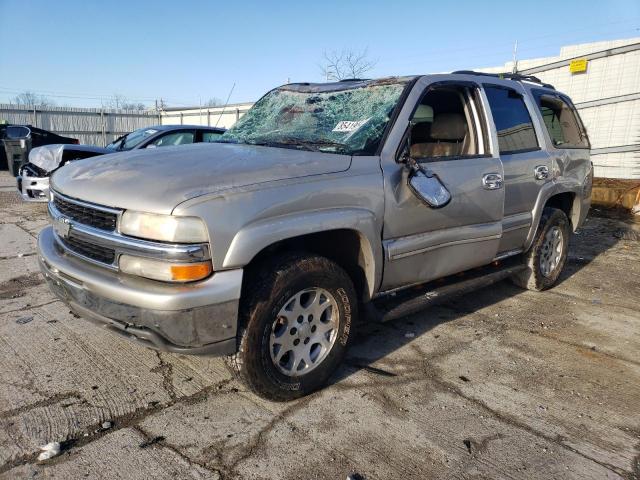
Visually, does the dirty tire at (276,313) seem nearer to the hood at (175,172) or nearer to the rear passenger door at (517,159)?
the hood at (175,172)

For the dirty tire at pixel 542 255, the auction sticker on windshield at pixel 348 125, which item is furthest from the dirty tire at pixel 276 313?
the dirty tire at pixel 542 255

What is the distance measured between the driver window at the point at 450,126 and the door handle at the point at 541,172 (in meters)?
0.85

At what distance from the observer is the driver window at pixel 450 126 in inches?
154

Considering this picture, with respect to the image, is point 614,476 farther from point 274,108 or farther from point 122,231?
point 274,108

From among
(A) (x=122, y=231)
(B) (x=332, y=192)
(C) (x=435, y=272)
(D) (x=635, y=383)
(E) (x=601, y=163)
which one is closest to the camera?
(A) (x=122, y=231)

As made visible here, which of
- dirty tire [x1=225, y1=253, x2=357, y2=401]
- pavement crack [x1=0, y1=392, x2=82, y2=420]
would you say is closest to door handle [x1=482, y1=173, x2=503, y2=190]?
dirty tire [x1=225, y1=253, x2=357, y2=401]

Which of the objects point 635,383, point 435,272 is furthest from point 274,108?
point 635,383

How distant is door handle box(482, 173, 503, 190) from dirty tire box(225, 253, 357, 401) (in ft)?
4.94

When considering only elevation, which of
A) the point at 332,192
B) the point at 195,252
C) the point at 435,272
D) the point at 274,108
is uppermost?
the point at 274,108

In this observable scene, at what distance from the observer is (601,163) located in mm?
10750

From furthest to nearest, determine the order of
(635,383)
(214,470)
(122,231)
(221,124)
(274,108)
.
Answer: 1. (221,124)
2. (274,108)
3. (635,383)
4. (122,231)
5. (214,470)

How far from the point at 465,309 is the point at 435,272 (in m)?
1.21

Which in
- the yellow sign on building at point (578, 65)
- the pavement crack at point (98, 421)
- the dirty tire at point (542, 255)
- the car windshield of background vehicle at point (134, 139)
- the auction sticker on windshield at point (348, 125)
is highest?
the yellow sign on building at point (578, 65)

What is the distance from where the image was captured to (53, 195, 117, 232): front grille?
8.35 feet
